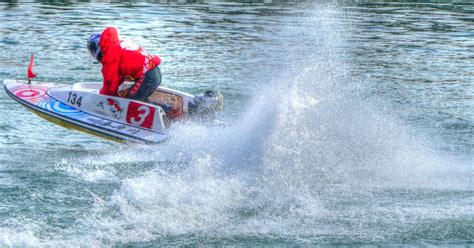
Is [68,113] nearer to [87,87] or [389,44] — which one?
[87,87]

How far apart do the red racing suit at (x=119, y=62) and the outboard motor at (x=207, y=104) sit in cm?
103

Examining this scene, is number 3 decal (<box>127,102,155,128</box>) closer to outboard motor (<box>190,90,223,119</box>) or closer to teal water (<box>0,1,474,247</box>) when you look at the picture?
teal water (<box>0,1,474,247</box>)

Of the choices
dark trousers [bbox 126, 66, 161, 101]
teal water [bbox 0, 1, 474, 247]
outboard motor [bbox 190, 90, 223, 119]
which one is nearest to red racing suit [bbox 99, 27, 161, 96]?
dark trousers [bbox 126, 66, 161, 101]

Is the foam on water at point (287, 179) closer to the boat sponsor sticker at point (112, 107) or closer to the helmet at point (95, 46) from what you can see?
the boat sponsor sticker at point (112, 107)

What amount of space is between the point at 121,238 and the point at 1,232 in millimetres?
1453

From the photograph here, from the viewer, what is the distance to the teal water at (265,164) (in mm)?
9898

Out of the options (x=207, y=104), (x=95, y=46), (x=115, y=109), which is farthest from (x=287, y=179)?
(x=95, y=46)

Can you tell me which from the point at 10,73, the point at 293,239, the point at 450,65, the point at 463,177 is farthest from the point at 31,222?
the point at 450,65

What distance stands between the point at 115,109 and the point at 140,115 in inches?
19.7

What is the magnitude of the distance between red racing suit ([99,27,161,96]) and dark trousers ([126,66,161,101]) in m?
0.06

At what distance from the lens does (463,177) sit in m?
12.5

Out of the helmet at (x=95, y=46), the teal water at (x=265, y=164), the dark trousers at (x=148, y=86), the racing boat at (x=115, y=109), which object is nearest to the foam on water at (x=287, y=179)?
the teal water at (x=265, y=164)

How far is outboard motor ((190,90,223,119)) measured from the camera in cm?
1422

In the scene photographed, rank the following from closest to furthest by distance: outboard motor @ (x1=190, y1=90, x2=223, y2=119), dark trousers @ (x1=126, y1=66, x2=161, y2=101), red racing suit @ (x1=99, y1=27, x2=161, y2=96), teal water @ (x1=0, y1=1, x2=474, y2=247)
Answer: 1. teal water @ (x1=0, y1=1, x2=474, y2=247)
2. red racing suit @ (x1=99, y1=27, x2=161, y2=96)
3. dark trousers @ (x1=126, y1=66, x2=161, y2=101)
4. outboard motor @ (x1=190, y1=90, x2=223, y2=119)
